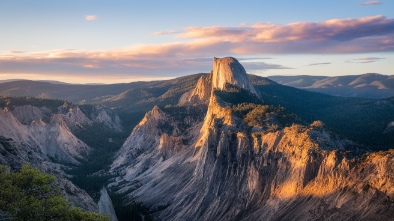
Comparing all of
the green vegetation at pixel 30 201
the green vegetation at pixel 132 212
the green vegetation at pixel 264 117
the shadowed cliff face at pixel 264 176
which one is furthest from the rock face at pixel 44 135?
the green vegetation at pixel 30 201

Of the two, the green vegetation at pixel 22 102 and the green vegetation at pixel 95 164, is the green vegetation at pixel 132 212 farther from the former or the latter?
the green vegetation at pixel 22 102

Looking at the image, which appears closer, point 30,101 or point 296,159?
point 296,159

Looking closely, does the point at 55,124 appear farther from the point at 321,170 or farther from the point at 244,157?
the point at 321,170

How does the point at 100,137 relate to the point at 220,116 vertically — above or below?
below

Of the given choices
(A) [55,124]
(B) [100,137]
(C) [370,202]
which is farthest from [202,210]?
(B) [100,137]

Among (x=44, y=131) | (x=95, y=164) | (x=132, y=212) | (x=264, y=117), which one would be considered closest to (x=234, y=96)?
→ (x=264, y=117)

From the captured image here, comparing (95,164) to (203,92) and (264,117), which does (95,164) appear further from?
(264,117)

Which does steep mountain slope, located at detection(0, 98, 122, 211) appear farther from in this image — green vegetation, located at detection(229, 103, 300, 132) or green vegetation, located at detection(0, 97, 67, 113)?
green vegetation, located at detection(229, 103, 300, 132)
